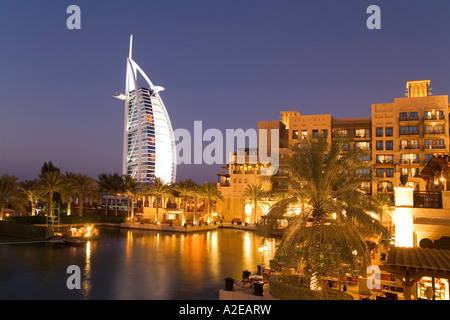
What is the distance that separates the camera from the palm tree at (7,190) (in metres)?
44.7

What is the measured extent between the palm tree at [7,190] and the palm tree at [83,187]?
9.69m

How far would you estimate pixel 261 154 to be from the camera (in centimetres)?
7981

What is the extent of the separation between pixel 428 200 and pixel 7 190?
1832 inches

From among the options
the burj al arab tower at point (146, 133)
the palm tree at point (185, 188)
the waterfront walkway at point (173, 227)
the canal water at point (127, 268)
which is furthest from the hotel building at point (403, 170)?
the burj al arab tower at point (146, 133)

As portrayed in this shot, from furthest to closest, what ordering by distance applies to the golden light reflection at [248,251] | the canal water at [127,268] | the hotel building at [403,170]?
the golden light reflection at [248,251] → the canal water at [127,268] → the hotel building at [403,170]

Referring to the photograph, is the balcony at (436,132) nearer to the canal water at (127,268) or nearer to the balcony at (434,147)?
the balcony at (434,147)

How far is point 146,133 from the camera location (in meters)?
138

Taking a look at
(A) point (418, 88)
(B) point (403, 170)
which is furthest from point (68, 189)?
(A) point (418, 88)

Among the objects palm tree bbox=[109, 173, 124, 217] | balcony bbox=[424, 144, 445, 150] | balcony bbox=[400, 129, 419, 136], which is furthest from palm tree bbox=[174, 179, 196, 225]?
balcony bbox=[424, 144, 445, 150]

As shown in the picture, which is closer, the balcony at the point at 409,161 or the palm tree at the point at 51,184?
the palm tree at the point at 51,184

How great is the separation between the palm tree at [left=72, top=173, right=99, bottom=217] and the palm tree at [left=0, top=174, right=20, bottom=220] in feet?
31.8
